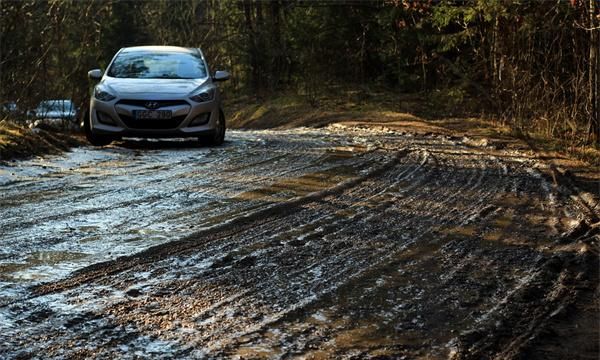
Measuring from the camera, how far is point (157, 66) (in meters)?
14.4

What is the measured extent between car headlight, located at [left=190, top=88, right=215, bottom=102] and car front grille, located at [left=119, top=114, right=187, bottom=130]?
42 centimetres

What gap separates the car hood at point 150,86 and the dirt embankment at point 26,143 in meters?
1.15

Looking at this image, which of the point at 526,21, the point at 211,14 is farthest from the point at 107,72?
the point at 211,14

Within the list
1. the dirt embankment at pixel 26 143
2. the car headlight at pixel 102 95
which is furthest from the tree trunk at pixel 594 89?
the dirt embankment at pixel 26 143

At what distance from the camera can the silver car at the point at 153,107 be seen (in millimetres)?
13102

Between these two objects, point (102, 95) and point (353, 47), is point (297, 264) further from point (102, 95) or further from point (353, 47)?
point (353, 47)

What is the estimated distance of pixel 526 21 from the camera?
1567cm

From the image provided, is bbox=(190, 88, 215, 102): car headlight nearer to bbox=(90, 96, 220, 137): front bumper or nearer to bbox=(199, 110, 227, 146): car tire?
bbox=(90, 96, 220, 137): front bumper

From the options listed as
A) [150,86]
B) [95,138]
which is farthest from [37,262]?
[95,138]

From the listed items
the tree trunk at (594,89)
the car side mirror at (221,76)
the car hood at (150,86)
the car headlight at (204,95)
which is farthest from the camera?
the car side mirror at (221,76)

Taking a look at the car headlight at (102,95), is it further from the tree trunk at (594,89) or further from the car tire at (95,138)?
the tree trunk at (594,89)

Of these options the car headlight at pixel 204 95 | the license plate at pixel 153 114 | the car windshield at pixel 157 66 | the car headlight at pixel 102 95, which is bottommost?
the license plate at pixel 153 114

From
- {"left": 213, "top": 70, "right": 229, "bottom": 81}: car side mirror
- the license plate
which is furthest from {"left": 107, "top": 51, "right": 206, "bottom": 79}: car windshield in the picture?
the license plate

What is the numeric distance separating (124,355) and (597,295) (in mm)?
2617
